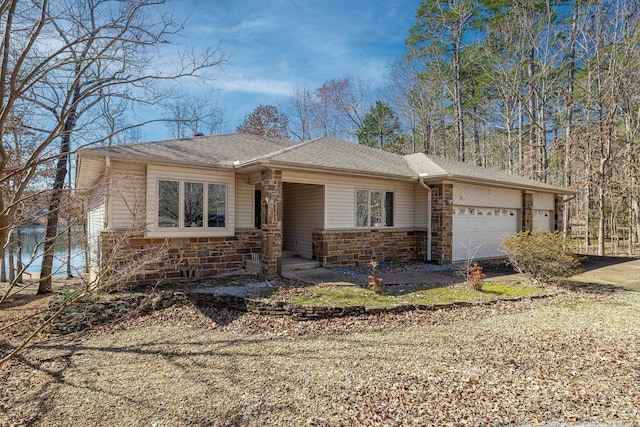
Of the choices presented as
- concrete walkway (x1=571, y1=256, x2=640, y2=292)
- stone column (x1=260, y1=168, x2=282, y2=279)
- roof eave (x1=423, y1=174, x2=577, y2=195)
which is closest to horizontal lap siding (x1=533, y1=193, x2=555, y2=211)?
roof eave (x1=423, y1=174, x2=577, y2=195)

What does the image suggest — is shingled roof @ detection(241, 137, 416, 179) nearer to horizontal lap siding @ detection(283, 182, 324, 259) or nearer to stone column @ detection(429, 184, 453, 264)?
horizontal lap siding @ detection(283, 182, 324, 259)

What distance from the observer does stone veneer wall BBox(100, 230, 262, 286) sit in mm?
8375

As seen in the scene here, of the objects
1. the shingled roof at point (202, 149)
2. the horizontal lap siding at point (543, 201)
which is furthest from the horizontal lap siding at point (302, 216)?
the horizontal lap siding at point (543, 201)

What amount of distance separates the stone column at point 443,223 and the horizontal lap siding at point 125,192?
8.49 meters

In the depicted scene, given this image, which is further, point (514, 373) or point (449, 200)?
point (449, 200)

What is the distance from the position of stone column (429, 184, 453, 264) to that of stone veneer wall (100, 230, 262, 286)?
5.68 meters

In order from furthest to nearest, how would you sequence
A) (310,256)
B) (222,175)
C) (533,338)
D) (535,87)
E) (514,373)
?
(535,87)
(310,256)
(222,175)
(533,338)
(514,373)

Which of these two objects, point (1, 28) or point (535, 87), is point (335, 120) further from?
point (1, 28)

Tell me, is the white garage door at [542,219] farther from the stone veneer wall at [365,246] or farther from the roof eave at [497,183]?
the stone veneer wall at [365,246]

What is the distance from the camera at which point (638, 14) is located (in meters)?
15.6

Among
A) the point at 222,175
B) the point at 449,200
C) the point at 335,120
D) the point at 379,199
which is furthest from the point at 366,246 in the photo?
the point at 335,120

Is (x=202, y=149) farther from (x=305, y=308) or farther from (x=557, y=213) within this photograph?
(x=557, y=213)

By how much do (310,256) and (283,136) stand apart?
1835 centimetres

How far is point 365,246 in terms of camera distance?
11.3 m
